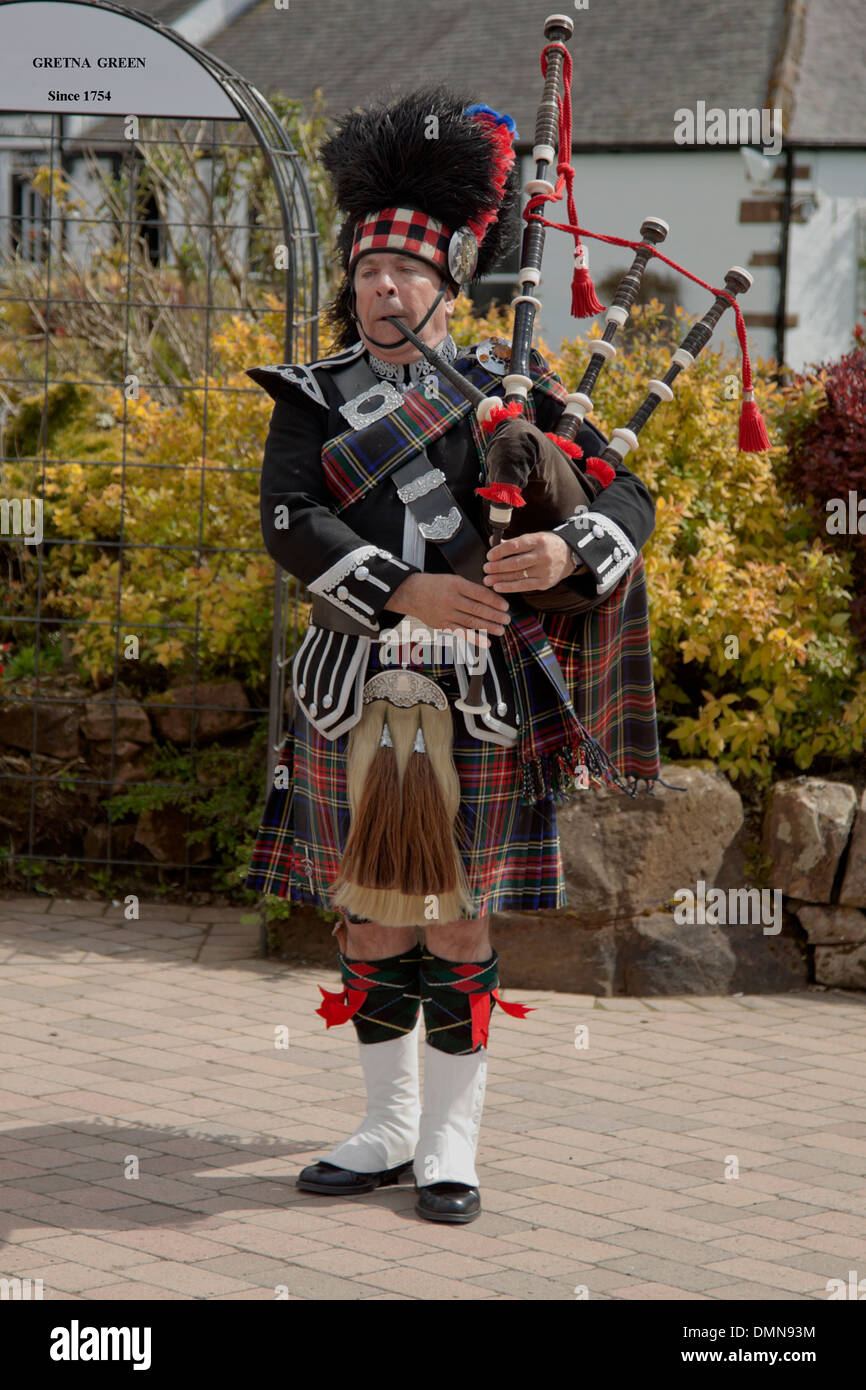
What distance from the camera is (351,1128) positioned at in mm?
3631

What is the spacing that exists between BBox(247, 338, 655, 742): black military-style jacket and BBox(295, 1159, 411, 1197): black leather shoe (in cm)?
94

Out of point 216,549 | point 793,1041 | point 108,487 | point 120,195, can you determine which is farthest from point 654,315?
point 120,195

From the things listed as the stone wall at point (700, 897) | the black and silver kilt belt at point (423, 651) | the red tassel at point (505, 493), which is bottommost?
the stone wall at point (700, 897)

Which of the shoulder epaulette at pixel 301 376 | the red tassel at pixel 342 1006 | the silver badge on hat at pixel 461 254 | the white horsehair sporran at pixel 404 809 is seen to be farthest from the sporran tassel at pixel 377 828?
the silver badge on hat at pixel 461 254

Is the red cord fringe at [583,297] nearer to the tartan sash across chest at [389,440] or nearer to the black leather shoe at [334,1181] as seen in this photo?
the tartan sash across chest at [389,440]

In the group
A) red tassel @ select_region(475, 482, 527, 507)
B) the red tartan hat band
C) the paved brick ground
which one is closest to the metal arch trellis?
the paved brick ground

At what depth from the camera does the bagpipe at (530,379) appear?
2766 mm

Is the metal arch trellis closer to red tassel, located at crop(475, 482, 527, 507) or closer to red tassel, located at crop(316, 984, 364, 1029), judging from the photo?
red tassel, located at crop(316, 984, 364, 1029)

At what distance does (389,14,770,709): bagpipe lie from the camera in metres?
2.77

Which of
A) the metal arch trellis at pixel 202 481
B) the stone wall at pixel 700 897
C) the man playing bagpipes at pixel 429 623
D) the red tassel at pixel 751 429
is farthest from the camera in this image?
the metal arch trellis at pixel 202 481

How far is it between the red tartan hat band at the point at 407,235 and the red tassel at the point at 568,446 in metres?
0.47

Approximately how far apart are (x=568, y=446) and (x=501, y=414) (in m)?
0.24

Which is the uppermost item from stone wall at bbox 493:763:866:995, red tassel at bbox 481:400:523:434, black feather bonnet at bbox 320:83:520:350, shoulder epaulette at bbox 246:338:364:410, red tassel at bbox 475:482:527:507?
black feather bonnet at bbox 320:83:520:350

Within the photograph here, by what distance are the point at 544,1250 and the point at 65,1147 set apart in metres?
1.15
